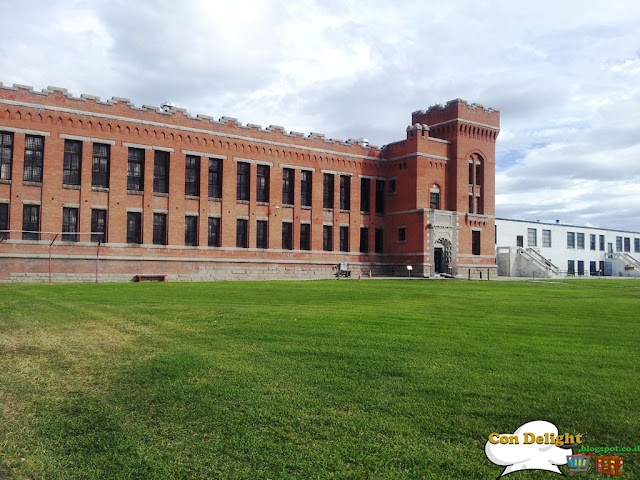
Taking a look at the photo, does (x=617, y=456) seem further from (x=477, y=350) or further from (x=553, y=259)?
(x=553, y=259)

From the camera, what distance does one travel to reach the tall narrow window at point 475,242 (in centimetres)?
4909

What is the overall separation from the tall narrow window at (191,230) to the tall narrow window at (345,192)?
14.0 meters

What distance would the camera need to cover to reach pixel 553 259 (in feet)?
231

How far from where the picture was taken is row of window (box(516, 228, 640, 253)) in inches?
2675

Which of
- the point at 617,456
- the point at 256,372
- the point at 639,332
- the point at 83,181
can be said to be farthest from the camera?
the point at 83,181

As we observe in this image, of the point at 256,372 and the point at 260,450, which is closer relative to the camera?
the point at 260,450

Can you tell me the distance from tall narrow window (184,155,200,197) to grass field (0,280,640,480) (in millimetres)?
28026

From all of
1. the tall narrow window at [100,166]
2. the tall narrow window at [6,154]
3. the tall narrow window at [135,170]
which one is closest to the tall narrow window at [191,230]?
the tall narrow window at [135,170]

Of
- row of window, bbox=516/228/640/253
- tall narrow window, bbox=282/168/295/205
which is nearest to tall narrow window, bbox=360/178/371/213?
tall narrow window, bbox=282/168/295/205

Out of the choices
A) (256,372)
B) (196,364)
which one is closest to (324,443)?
(256,372)

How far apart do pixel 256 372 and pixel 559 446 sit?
3971 millimetres

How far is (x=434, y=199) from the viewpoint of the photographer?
47.7 meters

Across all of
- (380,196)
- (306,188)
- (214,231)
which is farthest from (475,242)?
(214,231)

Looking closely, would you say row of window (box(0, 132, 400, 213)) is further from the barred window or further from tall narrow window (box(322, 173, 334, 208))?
the barred window
